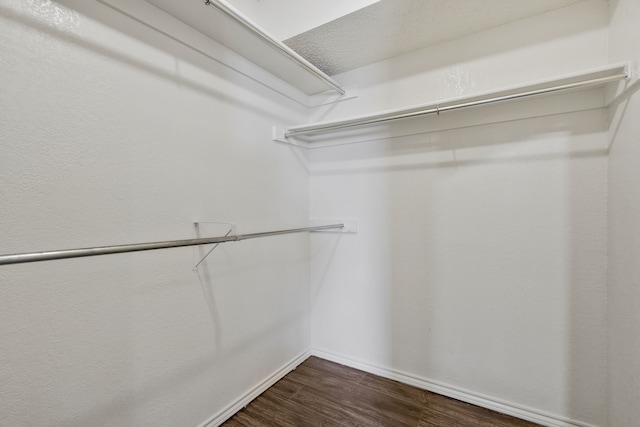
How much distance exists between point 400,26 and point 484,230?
55.8 inches

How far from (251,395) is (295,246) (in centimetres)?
109

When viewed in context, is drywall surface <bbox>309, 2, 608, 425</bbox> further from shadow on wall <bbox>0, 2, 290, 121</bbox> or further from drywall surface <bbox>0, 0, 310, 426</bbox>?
shadow on wall <bbox>0, 2, 290, 121</bbox>

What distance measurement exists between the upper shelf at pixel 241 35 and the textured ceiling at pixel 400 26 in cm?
16

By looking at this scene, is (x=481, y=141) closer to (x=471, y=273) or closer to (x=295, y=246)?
(x=471, y=273)

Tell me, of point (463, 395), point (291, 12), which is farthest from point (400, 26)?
point (463, 395)

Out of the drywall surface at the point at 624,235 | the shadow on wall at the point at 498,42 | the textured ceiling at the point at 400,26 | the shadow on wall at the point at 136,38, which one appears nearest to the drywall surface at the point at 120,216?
the shadow on wall at the point at 136,38

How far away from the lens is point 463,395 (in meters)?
1.81

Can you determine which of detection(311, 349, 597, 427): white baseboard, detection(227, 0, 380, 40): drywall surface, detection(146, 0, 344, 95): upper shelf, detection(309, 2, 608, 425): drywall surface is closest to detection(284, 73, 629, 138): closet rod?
detection(309, 2, 608, 425): drywall surface

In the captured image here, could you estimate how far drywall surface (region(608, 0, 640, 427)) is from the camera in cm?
118

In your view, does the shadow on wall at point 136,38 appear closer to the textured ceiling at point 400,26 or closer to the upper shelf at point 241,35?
the upper shelf at point 241,35

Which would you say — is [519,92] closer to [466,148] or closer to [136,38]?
[466,148]

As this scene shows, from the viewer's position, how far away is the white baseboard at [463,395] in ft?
5.19

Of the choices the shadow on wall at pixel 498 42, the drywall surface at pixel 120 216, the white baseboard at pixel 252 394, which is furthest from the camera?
the white baseboard at pixel 252 394

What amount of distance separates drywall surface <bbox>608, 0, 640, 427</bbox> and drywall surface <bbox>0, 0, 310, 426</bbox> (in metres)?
1.98
